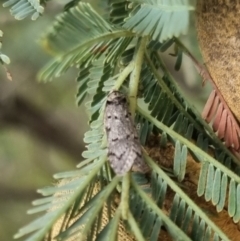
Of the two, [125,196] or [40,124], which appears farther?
[40,124]

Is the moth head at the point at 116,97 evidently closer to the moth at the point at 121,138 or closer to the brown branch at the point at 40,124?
the moth at the point at 121,138

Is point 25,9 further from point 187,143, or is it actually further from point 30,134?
point 30,134

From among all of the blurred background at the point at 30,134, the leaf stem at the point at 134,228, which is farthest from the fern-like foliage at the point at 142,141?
A: the blurred background at the point at 30,134

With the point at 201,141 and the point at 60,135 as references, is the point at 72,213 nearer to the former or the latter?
the point at 201,141

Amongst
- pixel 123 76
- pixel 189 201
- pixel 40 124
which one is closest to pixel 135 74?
pixel 123 76

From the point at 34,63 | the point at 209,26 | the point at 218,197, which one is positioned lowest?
the point at 218,197

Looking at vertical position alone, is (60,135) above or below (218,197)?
above

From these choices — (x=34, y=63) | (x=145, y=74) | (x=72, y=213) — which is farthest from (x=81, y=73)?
(x=34, y=63)
